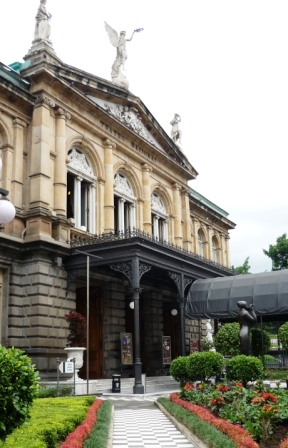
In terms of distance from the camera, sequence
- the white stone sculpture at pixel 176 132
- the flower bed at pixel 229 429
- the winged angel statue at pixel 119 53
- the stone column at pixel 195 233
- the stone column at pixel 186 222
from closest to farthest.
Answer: the flower bed at pixel 229 429 → the winged angel statue at pixel 119 53 → the stone column at pixel 186 222 → the white stone sculpture at pixel 176 132 → the stone column at pixel 195 233

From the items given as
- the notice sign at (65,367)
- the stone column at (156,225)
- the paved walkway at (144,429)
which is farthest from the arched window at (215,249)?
the paved walkway at (144,429)

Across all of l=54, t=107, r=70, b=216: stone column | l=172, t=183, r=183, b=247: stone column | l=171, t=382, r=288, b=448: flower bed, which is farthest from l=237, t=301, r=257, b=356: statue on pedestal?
l=172, t=183, r=183, b=247: stone column

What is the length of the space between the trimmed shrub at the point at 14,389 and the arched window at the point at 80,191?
54.7 ft

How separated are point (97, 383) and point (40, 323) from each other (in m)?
3.35

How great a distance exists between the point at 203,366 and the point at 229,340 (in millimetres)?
8432

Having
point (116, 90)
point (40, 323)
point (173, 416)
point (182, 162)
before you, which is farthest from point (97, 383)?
point (182, 162)

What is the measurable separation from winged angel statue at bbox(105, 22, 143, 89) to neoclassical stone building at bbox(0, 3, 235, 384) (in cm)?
123

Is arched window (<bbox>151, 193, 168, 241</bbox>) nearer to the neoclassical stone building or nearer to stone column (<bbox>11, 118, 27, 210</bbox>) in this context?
the neoclassical stone building

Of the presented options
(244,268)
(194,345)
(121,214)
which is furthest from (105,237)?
(244,268)

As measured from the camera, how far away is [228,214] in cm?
4403

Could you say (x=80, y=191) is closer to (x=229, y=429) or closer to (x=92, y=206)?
(x=92, y=206)

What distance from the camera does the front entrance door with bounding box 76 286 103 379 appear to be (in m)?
22.7

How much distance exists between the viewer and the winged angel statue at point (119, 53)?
27.6 meters

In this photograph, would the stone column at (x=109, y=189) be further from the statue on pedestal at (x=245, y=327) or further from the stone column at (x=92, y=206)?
the statue on pedestal at (x=245, y=327)
